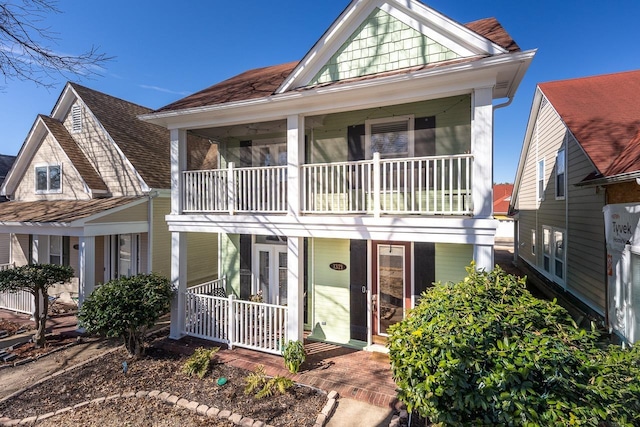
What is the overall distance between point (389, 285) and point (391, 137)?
3.49m

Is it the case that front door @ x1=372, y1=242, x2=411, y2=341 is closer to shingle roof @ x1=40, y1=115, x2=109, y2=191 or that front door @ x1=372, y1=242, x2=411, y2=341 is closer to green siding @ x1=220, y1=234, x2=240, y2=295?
green siding @ x1=220, y1=234, x2=240, y2=295

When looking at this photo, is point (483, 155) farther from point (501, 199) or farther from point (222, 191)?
point (501, 199)

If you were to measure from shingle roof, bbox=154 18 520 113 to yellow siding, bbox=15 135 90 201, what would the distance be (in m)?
5.89

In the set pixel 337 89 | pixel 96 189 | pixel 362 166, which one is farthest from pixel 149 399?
pixel 96 189

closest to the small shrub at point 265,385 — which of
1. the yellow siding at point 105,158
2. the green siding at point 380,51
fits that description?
the green siding at point 380,51

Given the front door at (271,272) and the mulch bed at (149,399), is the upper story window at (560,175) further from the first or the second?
the mulch bed at (149,399)

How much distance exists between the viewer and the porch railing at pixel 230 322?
6.65 meters

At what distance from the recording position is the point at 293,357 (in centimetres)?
582

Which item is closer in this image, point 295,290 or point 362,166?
point 362,166

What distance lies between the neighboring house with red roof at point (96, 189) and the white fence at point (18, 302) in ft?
4.79

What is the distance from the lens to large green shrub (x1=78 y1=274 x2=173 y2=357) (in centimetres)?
611

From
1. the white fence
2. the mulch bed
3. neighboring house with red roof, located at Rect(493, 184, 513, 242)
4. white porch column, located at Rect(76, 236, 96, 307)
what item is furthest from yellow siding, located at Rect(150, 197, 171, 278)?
neighboring house with red roof, located at Rect(493, 184, 513, 242)

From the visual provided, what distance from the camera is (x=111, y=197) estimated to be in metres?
10.6

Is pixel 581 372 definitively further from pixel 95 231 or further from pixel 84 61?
pixel 95 231
